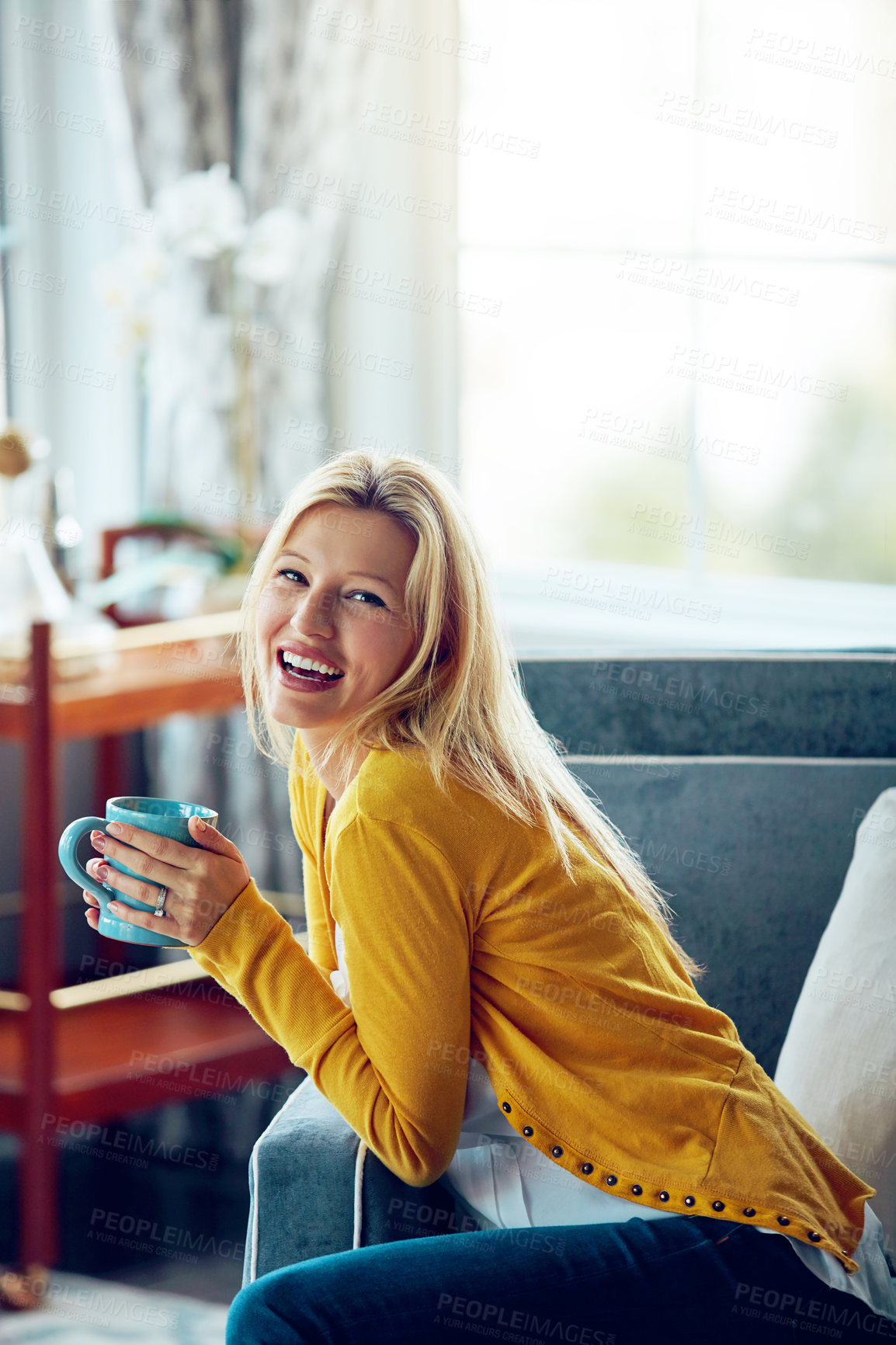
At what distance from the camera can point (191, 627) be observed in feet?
7.42

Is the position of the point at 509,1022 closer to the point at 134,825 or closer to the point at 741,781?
the point at 134,825

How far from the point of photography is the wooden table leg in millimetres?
1998

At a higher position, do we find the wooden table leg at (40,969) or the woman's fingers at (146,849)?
the woman's fingers at (146,849)

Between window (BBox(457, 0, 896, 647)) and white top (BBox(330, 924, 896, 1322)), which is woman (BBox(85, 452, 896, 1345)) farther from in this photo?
window (BBox(457, 0, 896, 647))

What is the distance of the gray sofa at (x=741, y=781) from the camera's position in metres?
1.60

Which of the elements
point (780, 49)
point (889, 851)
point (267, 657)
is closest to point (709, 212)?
point (780, 49)

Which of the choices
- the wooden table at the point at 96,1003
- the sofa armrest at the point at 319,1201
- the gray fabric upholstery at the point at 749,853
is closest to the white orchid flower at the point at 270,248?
the wooden table at the point at 96,1003

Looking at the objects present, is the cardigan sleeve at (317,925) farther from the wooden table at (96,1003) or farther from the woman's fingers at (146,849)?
the wooden table at (96,1003)

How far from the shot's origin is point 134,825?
1076 millimetres

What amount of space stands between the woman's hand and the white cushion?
2.08ft

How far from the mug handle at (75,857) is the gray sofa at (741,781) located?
2.37 feet

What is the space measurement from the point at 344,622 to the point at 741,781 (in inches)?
26.9

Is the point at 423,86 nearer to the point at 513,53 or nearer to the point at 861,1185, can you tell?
the point at 513,53

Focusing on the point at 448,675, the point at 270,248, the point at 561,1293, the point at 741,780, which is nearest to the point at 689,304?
the point at 270,248
